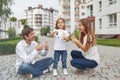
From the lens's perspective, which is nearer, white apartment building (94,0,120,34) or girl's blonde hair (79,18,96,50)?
girl's blonde hair (79,18,96,50)

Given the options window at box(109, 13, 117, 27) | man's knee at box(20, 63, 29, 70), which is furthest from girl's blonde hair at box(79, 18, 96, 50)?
window at box(109, 13, 117, 27)

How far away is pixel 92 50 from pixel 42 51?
1.37m

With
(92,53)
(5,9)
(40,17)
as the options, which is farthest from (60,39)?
(40,17)

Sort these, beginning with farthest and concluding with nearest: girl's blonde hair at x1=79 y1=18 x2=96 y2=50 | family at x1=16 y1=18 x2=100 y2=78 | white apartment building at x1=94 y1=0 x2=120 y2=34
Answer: white apartment building at x1=94 y1=0 x2=120 y2=34
girl's blonde hair at x1=79 y1=18 x2=96 y2=50
family at x1=16 y1=18 x2=100 y2=78

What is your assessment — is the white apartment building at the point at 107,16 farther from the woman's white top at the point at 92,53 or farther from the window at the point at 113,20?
the woman's white top at the point at 92,53

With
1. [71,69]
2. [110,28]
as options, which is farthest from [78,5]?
[71,69]

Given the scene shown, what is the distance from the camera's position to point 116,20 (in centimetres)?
3372

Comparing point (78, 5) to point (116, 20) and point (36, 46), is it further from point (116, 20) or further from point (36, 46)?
point (36, 46)

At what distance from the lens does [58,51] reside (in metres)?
8.03

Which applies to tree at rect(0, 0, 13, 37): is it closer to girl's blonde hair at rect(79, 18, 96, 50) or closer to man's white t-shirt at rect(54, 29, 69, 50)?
man's white t-shirt at rect(54, 29, 69, 50)

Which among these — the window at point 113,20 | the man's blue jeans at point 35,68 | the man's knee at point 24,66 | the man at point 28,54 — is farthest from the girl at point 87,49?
the window at point 113,20

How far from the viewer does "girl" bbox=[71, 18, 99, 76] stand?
7.55 metres

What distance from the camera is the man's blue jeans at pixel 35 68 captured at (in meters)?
7.43

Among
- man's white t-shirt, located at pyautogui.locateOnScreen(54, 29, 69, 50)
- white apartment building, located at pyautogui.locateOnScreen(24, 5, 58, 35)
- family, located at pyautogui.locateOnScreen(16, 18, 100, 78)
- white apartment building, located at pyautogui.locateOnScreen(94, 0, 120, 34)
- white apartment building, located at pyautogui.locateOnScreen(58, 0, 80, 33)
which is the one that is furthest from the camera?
white apartment building, located at pyautogui.locateOnScreen(24, 5, 58, 35)
